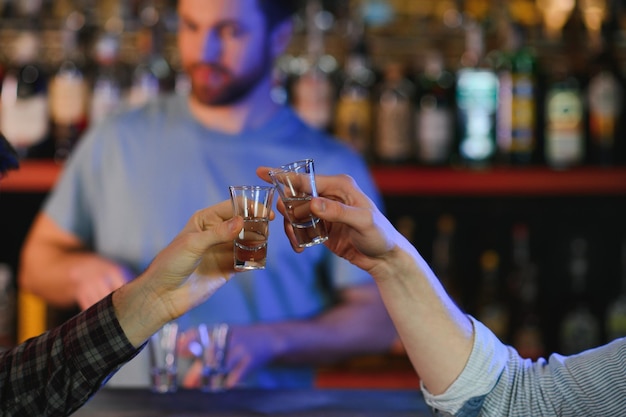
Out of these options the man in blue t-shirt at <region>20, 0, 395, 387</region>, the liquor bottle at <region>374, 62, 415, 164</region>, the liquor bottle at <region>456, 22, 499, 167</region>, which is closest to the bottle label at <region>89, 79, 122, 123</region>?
the man in blue t-shirt at <region>20, 0, 395, 387</region>

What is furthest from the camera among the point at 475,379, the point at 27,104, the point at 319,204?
the point at 27,104

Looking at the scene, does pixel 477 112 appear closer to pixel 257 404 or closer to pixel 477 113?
pixel 477 113

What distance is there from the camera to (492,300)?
271 centimetres

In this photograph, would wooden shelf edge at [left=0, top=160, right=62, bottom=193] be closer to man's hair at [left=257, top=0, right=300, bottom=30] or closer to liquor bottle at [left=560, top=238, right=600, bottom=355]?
man's hair at [left=257, top=0, right=300, bottom=30]

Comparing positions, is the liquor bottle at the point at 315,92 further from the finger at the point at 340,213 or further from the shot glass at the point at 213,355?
the finger at the point at 340,213

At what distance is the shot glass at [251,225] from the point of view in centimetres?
114

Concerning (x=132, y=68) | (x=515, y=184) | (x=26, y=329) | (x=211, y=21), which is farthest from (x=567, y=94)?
(x=26, y=329)

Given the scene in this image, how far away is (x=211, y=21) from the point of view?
2.11 m

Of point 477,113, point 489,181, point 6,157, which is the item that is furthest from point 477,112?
point 6,157

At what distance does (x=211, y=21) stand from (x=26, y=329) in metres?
1.05

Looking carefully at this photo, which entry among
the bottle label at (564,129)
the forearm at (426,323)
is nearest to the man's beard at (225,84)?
the bottle label at (564,129)

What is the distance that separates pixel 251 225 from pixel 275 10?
3.74ft

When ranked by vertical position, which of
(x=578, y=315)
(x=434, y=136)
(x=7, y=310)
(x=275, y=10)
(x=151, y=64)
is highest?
(x=275, y=10)

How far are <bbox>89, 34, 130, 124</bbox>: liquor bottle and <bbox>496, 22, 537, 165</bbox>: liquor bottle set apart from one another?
106 centimetres
